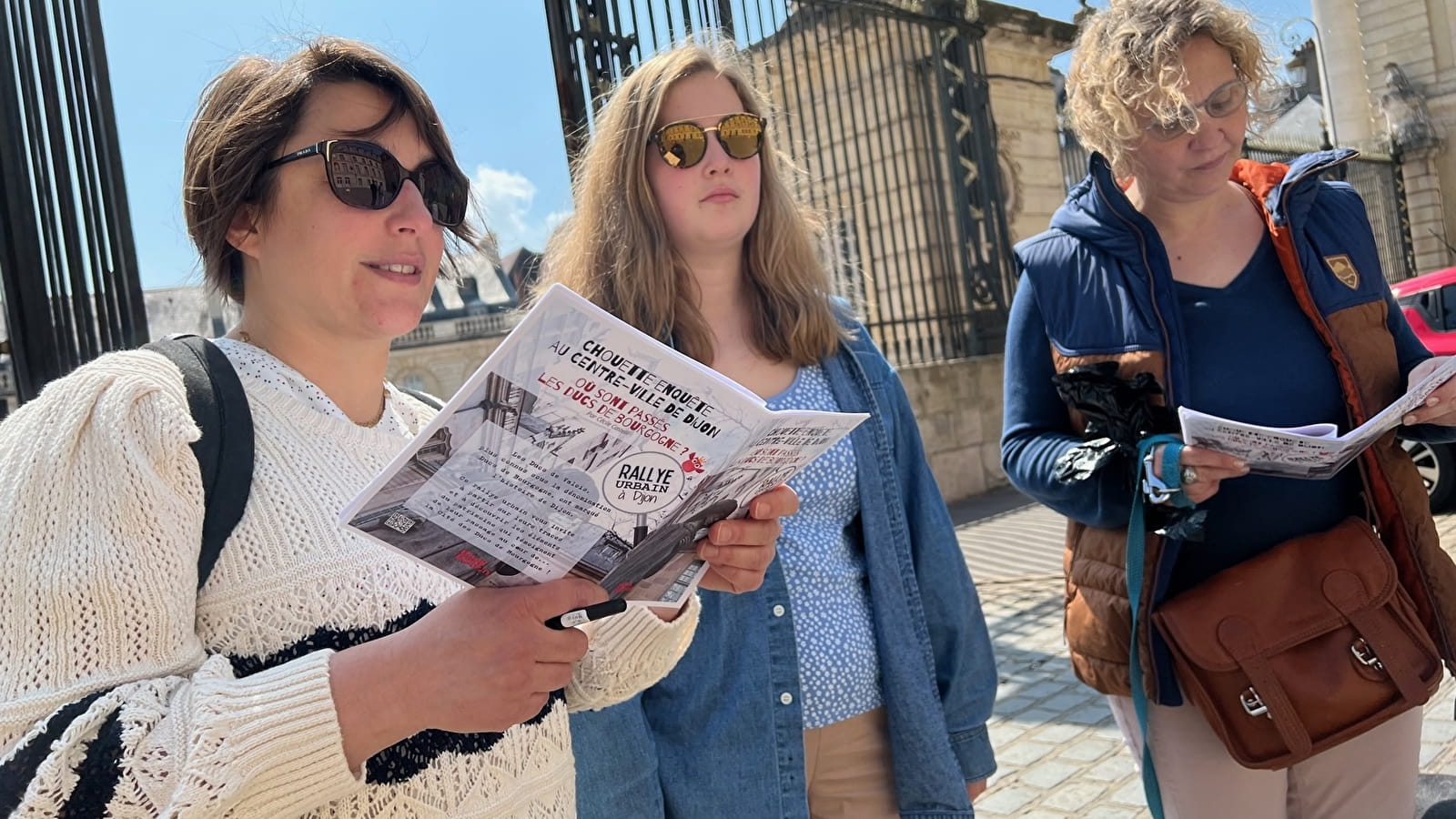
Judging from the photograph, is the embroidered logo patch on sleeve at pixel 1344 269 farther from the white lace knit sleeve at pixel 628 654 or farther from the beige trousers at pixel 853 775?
the white lace knit sleeve at pixel 628 654

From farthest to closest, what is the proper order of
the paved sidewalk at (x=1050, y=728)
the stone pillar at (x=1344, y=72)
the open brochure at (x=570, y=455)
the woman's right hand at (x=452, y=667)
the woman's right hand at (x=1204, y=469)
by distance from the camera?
the stone pillar at (x=1344, y=72) < the paved sidewalk at (x=1050, y=728) < the woman's right hand at (x=1204, y=469) < the woman's right hand at (x=452, y=667) < the open brochure at (x=570, y=455)

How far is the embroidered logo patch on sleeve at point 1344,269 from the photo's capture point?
213 centimetres

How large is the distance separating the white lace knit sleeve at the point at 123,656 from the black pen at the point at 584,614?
26 centimetres

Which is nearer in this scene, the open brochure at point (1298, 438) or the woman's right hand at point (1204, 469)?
the open brochure at point (1298, 438)

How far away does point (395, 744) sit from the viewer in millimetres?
1229

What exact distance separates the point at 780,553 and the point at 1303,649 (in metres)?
1.05

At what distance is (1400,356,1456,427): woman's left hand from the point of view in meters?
1.96

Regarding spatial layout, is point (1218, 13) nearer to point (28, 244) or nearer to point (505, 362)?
point (505, 362)

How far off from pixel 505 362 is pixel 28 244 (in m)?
3.71

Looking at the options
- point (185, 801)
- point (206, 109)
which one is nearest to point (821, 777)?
point (185, 801)

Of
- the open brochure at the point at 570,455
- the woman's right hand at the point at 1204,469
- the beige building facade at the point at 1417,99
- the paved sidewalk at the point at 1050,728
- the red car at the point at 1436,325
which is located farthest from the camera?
the beige building facade at the point at 1417,99

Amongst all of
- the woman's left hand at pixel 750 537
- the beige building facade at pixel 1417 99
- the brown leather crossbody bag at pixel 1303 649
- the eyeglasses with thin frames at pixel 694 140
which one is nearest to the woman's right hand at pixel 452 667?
the woman's left hand at pixel 750 537

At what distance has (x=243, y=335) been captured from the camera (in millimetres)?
1458

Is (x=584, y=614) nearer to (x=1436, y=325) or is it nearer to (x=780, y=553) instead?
(x=780, y=553)
